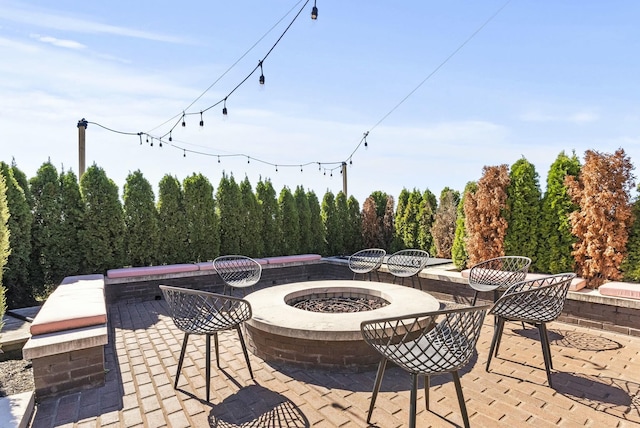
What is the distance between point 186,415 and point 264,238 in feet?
19.8

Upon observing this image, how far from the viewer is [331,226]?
31.4 ft

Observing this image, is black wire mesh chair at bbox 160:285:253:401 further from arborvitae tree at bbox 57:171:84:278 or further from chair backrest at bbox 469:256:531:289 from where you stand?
arborvitae tree at bbox 57:171:84:278

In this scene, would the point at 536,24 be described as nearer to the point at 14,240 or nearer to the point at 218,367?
the point at 218,367

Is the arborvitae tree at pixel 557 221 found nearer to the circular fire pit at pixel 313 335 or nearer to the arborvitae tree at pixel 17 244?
the circular fire pit at pixel 313 335

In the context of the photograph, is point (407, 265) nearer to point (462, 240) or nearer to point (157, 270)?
point (462, 240)

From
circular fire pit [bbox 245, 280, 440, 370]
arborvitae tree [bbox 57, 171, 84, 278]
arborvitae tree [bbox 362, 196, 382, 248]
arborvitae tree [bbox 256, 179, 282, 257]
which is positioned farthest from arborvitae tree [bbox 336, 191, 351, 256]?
arborvitae tree [bbox 57, 171, 84, 278]

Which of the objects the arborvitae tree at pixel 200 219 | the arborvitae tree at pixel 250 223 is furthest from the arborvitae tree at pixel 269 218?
the arborvitae tree at pixel 200 219

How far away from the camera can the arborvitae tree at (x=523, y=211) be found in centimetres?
549

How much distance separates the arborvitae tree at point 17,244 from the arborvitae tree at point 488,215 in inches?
295

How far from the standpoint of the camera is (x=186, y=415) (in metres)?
2.32

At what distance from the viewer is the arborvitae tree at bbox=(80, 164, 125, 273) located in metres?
6.05

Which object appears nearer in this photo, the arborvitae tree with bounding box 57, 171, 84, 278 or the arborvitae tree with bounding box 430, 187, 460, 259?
the arborvitae tree with bounding box 57, 171, 84, 278

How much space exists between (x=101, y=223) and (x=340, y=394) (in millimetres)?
5630

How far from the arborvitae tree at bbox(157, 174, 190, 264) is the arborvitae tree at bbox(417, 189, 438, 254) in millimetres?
5783
